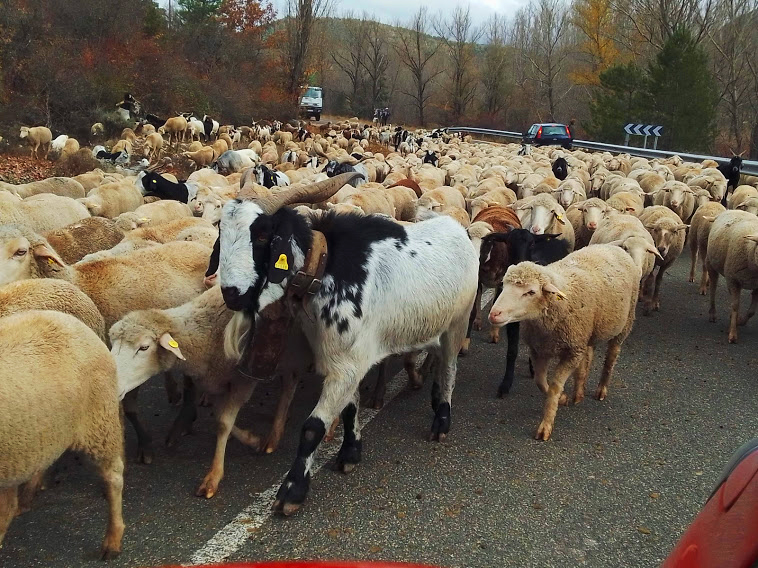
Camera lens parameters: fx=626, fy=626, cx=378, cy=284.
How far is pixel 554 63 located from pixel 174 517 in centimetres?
6710

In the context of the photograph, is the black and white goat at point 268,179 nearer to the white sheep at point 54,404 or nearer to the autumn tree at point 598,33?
the white sheep at point 54,404

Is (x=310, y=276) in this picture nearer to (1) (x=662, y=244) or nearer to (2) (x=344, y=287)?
(2) (x=344, y=287)

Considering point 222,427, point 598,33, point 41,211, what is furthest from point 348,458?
point 598,33

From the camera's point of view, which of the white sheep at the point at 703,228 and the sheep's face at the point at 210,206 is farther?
the white sheep at the point at 703,228

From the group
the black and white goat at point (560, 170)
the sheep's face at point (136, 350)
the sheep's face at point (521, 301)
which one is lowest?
the sheep's face at point (136, 350)

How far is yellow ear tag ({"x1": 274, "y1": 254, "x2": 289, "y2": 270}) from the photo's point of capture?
3.33 meters

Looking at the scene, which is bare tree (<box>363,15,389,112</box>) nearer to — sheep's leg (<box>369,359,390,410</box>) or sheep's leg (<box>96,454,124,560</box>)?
sheep's leg (<box>369,359,390,410</box>)

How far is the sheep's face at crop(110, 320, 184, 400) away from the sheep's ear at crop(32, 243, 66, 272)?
1.10 m

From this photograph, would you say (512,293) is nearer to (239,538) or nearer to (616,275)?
(616,275)

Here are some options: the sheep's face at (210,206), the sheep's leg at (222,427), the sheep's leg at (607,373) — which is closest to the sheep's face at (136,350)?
the sheep's leg at (222,427)

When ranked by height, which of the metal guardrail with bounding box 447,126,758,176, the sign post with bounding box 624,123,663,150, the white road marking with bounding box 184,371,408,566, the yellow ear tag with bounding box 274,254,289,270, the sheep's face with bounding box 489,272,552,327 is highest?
the sign post with bounding box 624,123,663,150

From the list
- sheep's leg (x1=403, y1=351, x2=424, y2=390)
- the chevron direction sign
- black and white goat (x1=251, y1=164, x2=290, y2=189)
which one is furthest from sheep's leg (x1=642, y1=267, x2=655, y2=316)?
the chevron direction sign

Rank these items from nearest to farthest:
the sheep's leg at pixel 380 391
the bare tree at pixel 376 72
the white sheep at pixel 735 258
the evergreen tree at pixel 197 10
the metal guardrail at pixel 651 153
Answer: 1. the sheep's leg at pixel 380 391
2. the white sheep at pixel 735 258
3. the metal guardrail at pixel 651 153
4. the evergreen tree at pixel 197 10
5. the bare tree at pixel 376 72

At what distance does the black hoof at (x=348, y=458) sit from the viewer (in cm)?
416
